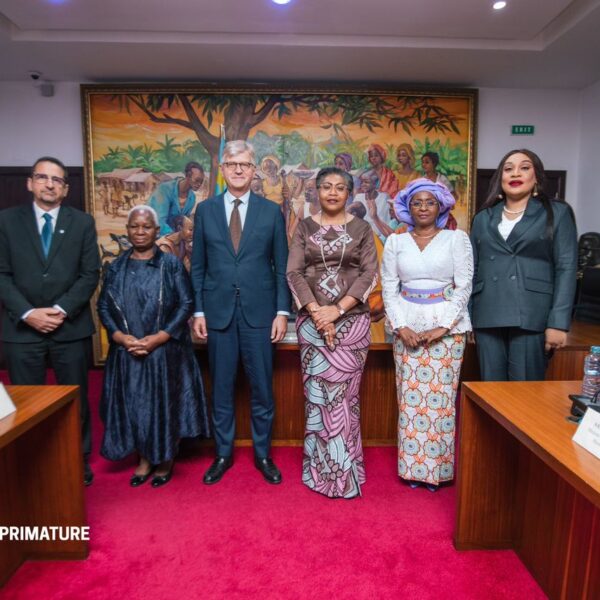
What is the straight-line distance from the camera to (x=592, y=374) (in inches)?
60.3

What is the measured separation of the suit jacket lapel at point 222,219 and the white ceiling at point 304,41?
1.88m

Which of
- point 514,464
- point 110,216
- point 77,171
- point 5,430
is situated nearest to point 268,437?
point 514,464

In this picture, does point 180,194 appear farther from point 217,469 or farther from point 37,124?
point 217,469

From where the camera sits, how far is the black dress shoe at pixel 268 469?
248 centimetres

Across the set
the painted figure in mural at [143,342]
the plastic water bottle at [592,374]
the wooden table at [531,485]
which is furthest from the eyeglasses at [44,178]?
the plastic water bottle at [592,374]

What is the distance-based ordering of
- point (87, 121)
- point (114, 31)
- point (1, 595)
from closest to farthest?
point (1, 595) → point (114, 31) → point (87, 121)

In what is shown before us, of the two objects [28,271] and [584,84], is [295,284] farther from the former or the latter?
[584,84]

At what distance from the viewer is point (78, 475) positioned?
185cm

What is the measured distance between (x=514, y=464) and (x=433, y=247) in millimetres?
1022

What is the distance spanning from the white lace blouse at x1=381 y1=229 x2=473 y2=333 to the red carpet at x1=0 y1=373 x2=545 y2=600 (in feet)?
2.91

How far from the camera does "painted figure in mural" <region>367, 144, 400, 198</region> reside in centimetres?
489

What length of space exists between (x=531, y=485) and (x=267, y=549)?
3.54 ft

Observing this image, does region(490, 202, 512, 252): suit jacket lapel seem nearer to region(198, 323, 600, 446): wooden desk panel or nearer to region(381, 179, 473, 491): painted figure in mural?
region(381, 179, 473, 491): painted figure in mural

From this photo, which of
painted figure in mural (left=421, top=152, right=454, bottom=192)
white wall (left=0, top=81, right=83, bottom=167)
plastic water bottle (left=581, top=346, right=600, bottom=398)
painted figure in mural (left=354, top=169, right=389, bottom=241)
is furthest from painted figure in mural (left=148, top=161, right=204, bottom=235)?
plastic water bottle (left=581, top=346, right=600, bottom=398)
